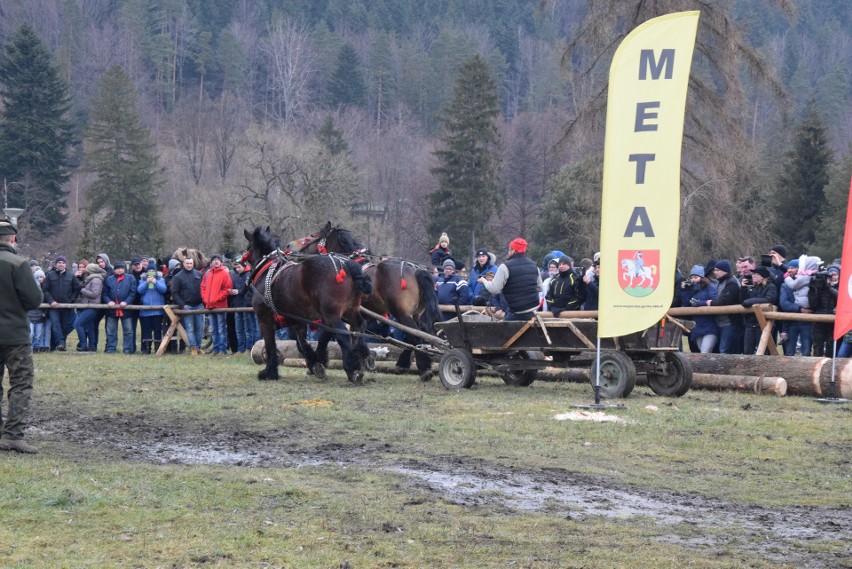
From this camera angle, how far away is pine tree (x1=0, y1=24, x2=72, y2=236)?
63.7m

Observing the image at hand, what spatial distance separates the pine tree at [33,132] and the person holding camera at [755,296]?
5069 cm

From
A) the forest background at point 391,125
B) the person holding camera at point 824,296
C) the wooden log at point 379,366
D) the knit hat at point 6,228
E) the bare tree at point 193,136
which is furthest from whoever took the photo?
the bare tree at point 193,136

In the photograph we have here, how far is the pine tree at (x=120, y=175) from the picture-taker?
6119 cm

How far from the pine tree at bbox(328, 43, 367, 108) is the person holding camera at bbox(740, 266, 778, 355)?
273ft

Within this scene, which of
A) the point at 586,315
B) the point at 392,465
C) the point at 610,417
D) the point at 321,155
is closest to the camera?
the point at 392,465

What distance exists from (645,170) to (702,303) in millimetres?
6570

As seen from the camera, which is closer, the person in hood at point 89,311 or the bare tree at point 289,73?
the person in hood at point 89,311

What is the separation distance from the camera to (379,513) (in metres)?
8.11

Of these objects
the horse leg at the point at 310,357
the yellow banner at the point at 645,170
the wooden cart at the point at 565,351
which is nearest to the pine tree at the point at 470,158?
the horse leg at the point at 310,357

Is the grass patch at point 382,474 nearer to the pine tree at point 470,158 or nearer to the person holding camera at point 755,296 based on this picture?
the person holding camera at point 755,296

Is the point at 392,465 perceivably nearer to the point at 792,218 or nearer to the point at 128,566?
the point at 128,566

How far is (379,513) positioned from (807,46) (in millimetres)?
117988

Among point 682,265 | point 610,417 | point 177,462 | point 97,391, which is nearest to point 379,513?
point 177,462

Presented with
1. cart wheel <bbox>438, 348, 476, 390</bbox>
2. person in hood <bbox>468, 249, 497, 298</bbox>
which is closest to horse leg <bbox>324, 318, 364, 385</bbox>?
cart wheel <bbox>438, 348, 476, 390</bbox>
